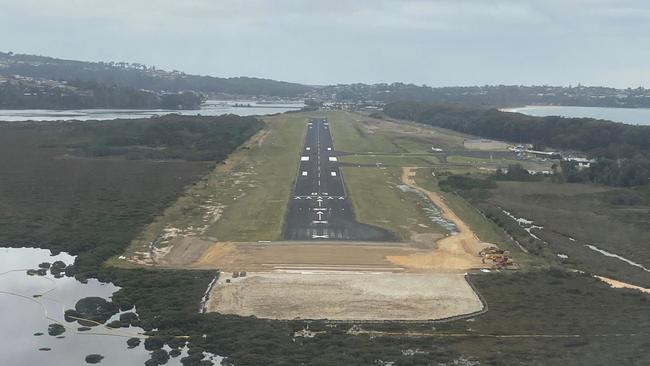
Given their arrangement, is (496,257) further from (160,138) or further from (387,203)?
(160,138)

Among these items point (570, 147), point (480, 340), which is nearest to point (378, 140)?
point (570, 147)

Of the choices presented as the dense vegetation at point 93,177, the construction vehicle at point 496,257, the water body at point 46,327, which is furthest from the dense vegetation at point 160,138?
the water body at point 46,327

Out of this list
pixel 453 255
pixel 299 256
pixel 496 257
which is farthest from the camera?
pixel 453 255

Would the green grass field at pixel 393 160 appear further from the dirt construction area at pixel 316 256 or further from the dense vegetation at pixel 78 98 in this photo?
the dense vegetation at pixel 78 98

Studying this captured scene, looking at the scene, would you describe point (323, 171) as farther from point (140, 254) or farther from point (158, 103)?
point (158, 103)

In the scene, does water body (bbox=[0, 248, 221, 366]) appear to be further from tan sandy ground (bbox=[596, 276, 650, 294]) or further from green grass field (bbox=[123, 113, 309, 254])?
tan sandy ground (bbox=[596, 276, 650, 294])

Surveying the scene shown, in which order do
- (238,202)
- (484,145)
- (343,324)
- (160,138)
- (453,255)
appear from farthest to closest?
(484,145), (160,138), (238,202), (453,255), (343,324)

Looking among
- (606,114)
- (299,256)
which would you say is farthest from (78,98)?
(299,256)
